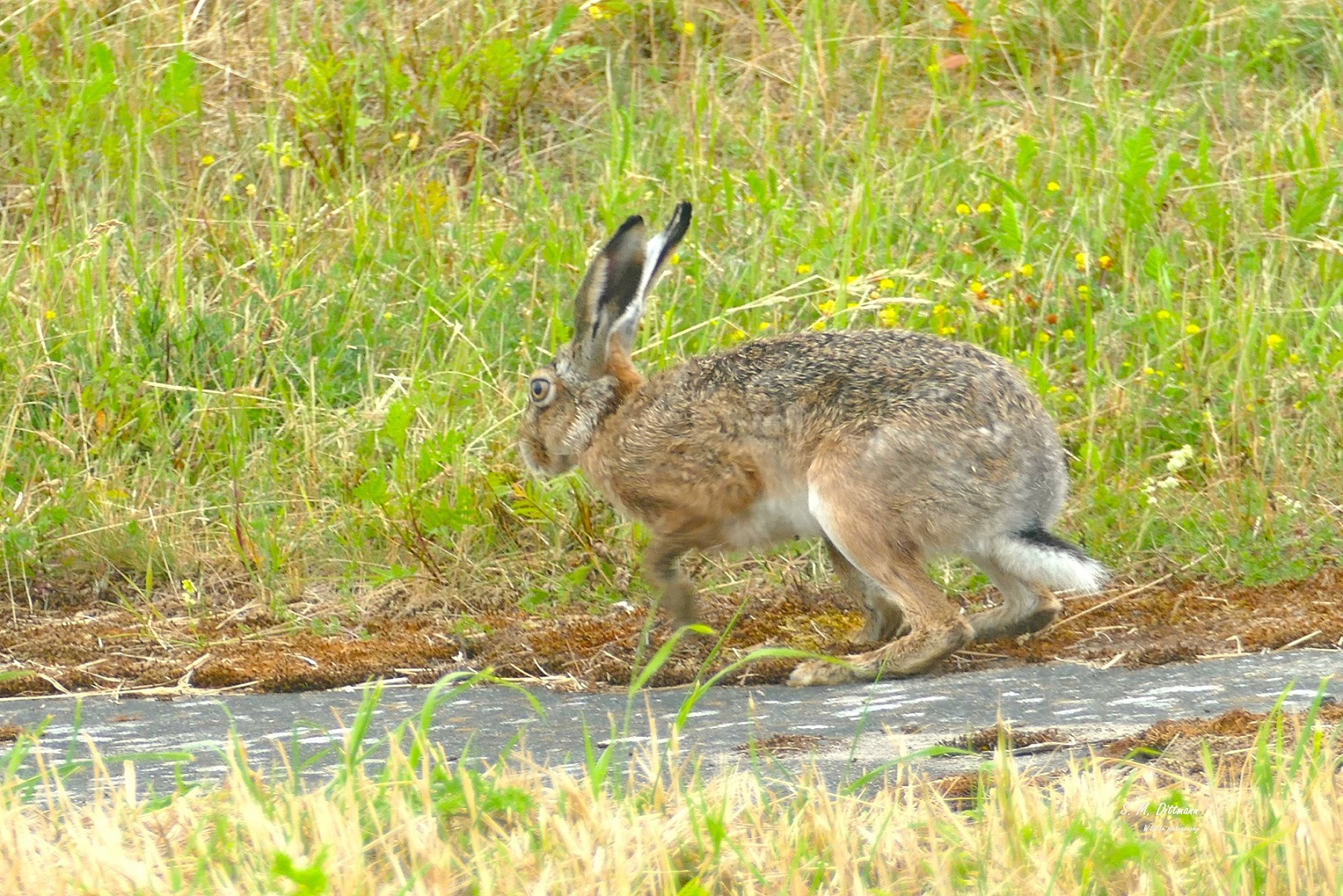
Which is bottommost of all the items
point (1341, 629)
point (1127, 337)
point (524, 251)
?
point (1341, 629)

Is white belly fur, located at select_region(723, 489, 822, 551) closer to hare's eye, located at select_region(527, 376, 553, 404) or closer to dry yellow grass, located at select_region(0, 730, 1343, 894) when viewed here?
hare's eye, located at select_region(527, 376, 553, 404)

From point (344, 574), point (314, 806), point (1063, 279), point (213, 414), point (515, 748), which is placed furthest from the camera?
point (1063, 279)

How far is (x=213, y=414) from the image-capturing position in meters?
6.52

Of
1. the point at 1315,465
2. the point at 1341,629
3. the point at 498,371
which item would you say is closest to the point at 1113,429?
the point at 1315,465

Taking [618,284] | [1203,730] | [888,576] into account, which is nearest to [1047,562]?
[888,576]

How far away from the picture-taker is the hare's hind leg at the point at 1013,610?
4957 mm

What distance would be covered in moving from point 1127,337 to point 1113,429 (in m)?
0.69

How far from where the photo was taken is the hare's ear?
211 inches

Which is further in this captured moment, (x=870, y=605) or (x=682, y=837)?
(x=870, y=605)

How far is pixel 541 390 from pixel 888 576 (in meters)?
1.47

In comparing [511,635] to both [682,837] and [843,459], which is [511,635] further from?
[682,837]

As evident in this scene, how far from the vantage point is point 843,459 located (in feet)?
15.4

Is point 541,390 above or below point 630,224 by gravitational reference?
below

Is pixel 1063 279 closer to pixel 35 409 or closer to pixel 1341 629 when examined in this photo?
pixel 1341 629
